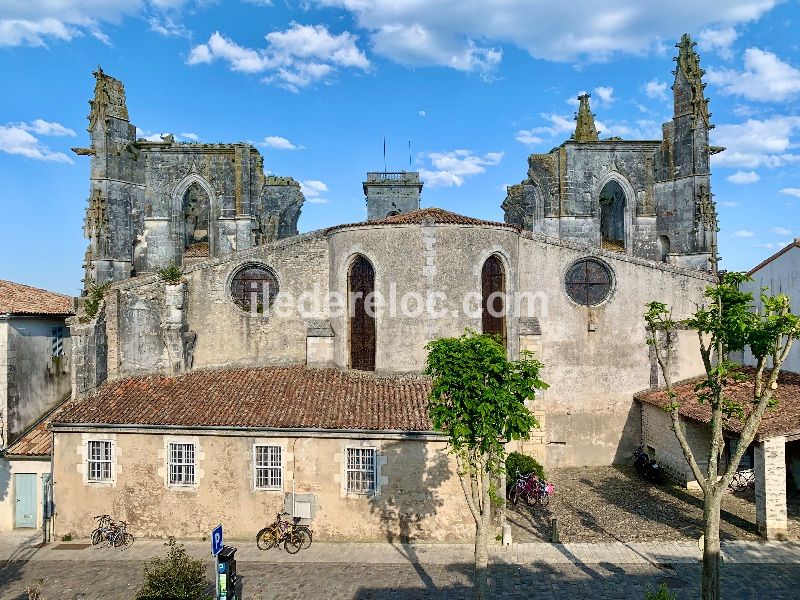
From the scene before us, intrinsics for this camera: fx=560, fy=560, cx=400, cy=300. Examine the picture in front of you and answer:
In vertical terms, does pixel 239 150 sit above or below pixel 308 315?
above

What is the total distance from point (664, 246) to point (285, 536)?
23.9 meters

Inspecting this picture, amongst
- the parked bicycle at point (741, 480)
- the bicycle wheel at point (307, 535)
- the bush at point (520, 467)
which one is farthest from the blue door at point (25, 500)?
the parked bicycle at point (741, 480)

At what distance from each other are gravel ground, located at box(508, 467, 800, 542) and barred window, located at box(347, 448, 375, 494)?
15.4ft

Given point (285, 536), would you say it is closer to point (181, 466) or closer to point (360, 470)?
point (360, 470)

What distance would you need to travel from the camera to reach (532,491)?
18.9 metres

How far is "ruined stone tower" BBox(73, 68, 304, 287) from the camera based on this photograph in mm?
27562

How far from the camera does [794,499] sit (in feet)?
62.7

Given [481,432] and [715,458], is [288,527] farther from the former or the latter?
[715,458]

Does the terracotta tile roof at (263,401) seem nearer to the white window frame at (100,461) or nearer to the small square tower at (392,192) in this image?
the white window frame at (100,461)

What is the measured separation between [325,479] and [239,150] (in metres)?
19.6

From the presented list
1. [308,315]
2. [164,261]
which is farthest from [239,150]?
[308,315]

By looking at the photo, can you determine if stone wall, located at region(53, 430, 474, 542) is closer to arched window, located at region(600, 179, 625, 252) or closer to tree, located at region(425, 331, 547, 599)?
tree, located at region(425, 331, 547, 599)

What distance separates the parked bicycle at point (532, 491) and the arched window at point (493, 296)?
5026 mm

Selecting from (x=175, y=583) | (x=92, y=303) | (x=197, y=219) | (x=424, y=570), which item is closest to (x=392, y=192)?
(x=197, y=219)
